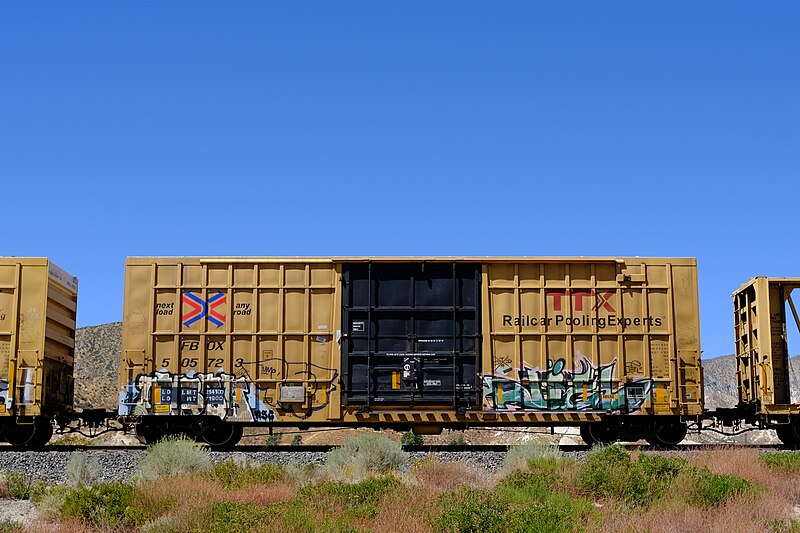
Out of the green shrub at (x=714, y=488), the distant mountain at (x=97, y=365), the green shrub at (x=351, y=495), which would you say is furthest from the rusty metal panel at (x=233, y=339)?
the distant mountain at (x=97, y=365)

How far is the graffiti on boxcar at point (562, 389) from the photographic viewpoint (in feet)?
60.8

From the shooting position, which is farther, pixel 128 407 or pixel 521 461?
pixel 128 407

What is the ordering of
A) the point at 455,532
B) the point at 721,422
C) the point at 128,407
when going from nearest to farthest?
the point at 455,532
the point at 128,407
the point at 721,422

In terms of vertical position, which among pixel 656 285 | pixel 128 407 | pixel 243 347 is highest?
pixel 656 285

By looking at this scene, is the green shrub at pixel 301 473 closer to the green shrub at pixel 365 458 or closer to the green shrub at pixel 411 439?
the green shrub at pixel 365 458

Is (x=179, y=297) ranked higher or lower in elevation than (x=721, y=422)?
higher

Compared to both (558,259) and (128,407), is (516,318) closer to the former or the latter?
(558,259)

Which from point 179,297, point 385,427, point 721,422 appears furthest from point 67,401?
point 721,422

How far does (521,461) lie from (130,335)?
346 inches

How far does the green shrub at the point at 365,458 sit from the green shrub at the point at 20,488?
4510mm

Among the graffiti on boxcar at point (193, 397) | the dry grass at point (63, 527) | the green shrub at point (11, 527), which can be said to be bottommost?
the dry grass at point (63, 527)

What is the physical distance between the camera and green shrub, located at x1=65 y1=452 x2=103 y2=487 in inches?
563

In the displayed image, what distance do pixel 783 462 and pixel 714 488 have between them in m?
3.65

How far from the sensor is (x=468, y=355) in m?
18.5
